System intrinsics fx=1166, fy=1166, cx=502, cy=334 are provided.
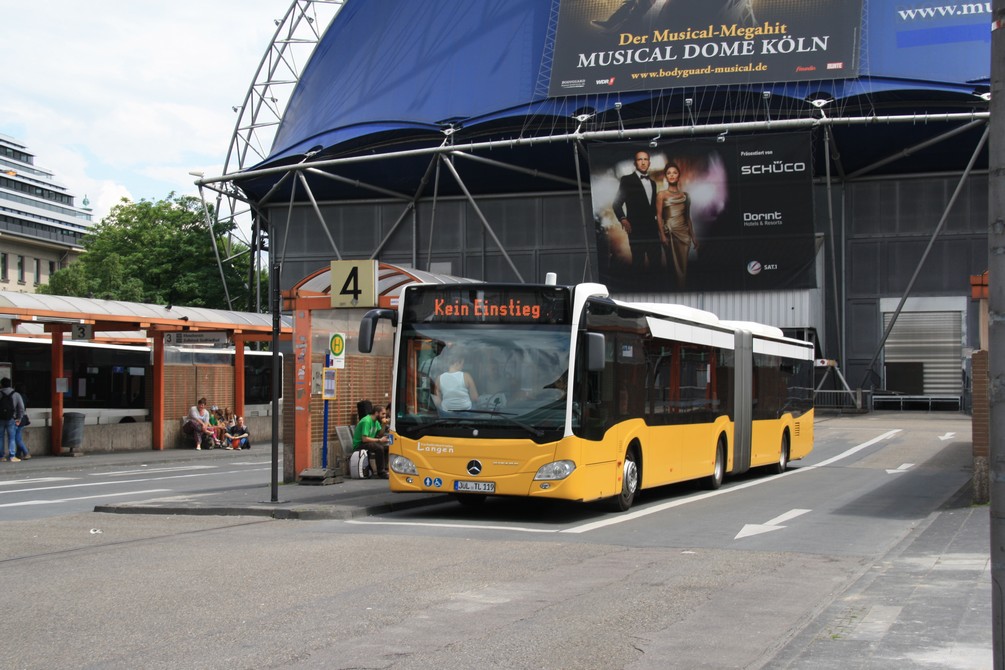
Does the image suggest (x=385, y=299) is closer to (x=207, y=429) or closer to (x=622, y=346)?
(x=622, y=346)

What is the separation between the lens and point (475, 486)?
13750mm

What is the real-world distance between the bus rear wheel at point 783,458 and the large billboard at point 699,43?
29.8 meters

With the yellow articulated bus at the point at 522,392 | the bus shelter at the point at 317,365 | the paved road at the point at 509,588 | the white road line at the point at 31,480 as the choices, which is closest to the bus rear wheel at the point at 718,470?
the paved road at the point at 509,588

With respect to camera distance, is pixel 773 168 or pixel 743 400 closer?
pixel 743 400

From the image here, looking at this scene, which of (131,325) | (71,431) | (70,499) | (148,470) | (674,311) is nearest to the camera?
(674,311)

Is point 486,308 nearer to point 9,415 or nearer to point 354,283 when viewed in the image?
point 354,283

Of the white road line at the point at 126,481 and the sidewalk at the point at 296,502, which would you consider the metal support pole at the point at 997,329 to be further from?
the white road line at the point at 126,481

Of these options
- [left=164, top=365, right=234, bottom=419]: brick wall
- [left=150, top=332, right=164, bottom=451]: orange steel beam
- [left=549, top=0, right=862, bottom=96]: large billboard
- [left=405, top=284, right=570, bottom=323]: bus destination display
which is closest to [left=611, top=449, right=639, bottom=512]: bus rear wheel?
[left=405, top=284, right=570, bottom=323]: bus destination display

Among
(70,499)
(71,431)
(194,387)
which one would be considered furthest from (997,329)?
(194,387)

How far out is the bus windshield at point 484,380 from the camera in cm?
1372

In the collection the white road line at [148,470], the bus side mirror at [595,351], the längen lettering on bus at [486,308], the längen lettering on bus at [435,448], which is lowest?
the white road line at [148,470]

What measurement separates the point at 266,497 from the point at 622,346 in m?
5.62

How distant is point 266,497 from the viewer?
1673 cm

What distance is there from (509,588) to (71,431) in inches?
914
